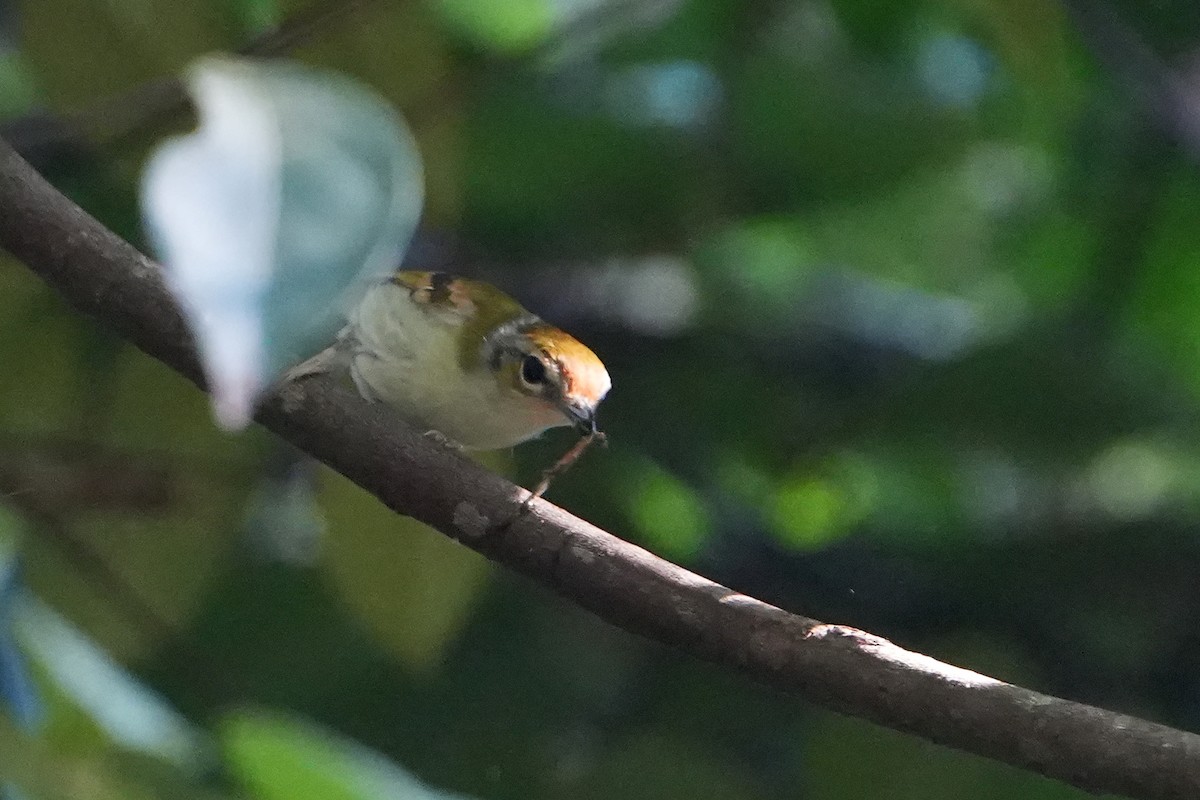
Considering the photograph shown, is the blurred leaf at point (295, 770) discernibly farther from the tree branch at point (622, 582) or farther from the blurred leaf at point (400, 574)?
the blurred leaf at point (400, 574)

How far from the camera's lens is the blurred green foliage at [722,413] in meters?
0.66

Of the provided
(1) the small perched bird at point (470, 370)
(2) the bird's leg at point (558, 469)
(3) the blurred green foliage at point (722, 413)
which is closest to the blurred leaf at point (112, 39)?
(3) the blurred green foliage at point (722, 413)

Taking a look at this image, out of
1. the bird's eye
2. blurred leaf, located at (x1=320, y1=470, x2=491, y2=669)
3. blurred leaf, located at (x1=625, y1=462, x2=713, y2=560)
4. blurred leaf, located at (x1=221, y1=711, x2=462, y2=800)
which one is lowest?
blurred leaf, located at (x1=625, y1=462, x2=713, y2=560)

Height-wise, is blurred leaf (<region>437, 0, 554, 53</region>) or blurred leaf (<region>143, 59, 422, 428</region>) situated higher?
blurred leaf (<region>143, 59, 422, 428</region>)

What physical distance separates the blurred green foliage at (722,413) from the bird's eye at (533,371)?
0.16 feet

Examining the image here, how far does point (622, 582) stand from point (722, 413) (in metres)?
0.37

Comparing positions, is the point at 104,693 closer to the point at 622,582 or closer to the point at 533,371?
the point at 622,582

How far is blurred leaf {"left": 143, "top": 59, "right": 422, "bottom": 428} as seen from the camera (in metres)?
0.21

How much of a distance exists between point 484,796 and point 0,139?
16.6 inches

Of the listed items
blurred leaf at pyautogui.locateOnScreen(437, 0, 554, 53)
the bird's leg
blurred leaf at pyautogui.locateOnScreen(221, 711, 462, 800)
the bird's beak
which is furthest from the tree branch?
blurred leaf at pyautogui.locateOnScreen(437, 0, 554, 53)

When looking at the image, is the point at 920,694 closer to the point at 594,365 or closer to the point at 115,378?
the point at 594,365

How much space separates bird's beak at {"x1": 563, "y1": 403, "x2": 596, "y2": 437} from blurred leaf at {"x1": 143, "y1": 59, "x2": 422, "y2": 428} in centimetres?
41

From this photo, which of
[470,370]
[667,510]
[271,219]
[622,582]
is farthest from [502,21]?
[271,219]

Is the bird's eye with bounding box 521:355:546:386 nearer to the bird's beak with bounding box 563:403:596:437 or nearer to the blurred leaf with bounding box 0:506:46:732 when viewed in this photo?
the bird's beak with bounding box 563:403:596:437
